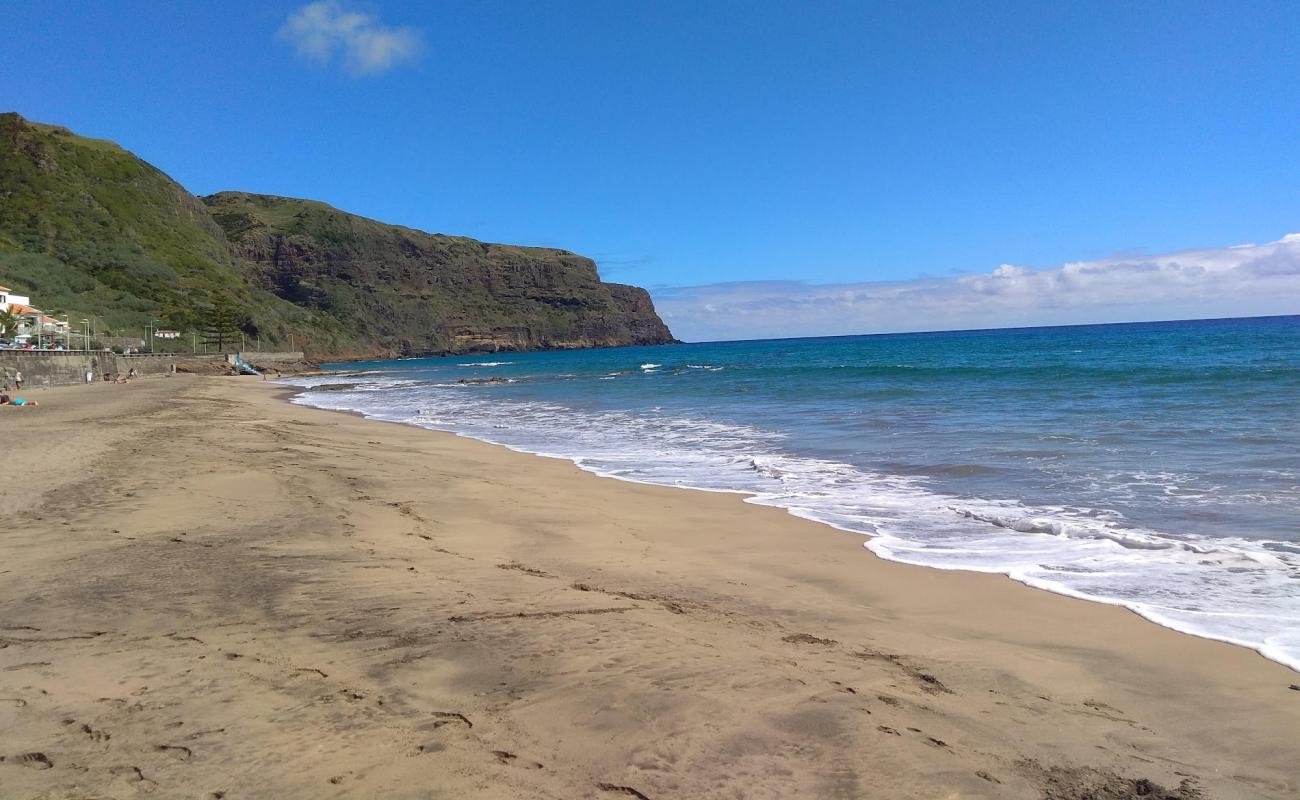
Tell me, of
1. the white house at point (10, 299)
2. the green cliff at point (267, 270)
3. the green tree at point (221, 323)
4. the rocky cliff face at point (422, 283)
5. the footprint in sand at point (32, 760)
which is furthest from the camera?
the rocky cliff face at point (422, 283)

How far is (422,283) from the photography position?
155250mm

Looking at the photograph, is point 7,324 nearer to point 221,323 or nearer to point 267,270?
point 221,323

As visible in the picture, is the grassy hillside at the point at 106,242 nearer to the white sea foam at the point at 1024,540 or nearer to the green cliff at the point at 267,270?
the green cliff at the point at 267,270

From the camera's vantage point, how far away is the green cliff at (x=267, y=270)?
78.8 m

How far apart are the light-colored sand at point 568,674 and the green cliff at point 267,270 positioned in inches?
3060

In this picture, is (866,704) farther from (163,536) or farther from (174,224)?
(174,224)

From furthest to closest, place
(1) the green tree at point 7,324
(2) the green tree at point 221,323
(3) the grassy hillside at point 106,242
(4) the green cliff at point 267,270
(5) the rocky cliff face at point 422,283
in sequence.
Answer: (5) the rocky cliff face at point 422,283 → (2) the green tree at point 221,323 → (4) the green cliff at point 267,270 → (3) the grassy hillside at point 106,242 → (1) the green tree at point 7,324

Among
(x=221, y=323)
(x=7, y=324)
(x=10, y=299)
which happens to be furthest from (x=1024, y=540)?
(x=221, y=323)

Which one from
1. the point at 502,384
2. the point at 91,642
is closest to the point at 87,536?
the point at 91,642

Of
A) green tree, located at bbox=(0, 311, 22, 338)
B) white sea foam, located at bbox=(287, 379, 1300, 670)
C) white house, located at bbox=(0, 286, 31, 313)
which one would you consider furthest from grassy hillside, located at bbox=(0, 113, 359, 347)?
white sea foam, located at bbox=(287, 379, 1300, 670)

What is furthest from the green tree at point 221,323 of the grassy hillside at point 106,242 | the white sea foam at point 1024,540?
the white sea foam at point 1024,540

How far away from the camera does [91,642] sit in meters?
3.77

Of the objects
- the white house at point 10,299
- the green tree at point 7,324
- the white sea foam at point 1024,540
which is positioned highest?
the white house at point 10,299

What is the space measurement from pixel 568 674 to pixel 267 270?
154878mm
